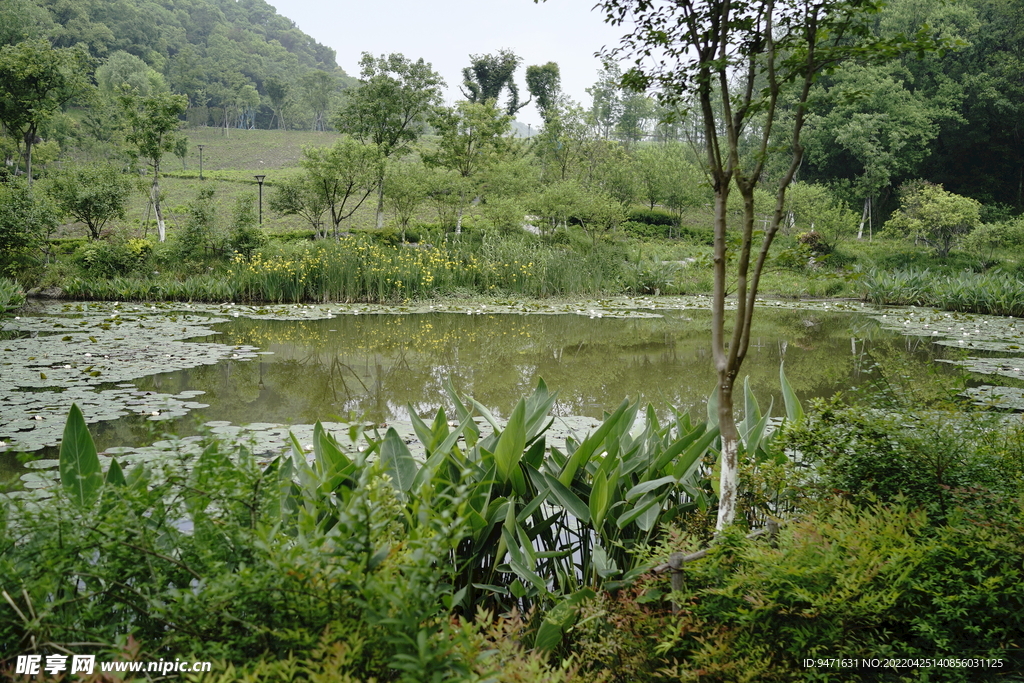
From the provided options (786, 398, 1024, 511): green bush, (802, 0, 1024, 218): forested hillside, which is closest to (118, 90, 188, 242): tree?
(786, 398, 1024, 511): green bush

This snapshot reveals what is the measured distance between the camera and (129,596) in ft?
3.97

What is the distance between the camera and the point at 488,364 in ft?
21.0

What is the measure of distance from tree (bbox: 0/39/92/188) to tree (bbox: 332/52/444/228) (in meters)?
8.51

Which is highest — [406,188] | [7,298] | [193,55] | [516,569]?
[193,55]

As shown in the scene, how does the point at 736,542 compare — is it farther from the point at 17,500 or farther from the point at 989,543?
the point at 17,500

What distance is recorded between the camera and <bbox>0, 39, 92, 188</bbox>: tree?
18031 millimetres

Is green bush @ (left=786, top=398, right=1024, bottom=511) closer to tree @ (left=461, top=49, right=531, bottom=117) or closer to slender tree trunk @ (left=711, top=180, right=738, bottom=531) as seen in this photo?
slender tree trunk @ (left=711, top=180, right=738, bottom=531)

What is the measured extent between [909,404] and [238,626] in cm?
215

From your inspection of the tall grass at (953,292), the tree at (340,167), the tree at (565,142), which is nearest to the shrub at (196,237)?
the tree at (340,167)

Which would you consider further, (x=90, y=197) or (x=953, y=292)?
(x=90, y=197)

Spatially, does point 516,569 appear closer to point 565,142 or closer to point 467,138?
point 467,138

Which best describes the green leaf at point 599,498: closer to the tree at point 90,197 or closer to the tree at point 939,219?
the tree at point 90,197

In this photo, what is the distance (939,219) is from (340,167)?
17693mm

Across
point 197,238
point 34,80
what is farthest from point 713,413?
point 34,80
